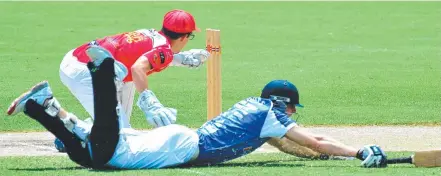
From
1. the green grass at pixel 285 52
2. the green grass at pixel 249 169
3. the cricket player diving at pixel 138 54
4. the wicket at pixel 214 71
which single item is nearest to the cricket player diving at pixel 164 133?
the green grass at pixel 249 169

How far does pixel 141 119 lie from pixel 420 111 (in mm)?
3997

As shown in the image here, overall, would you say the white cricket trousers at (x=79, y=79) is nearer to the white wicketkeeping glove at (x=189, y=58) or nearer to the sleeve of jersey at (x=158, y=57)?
the white wicketkeeping glove at (x=189, y=58)

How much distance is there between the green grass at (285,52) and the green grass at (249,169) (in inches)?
167

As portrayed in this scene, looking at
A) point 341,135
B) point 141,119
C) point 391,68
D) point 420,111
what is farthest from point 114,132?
point 391,68

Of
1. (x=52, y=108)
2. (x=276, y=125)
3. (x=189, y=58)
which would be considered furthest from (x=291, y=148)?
(x=52, y=108)

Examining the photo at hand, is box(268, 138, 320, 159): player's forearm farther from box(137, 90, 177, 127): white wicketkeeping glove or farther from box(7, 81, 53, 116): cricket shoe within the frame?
box(7, 81, 53, 116): cricket shoe

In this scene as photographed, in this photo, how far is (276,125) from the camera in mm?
11367

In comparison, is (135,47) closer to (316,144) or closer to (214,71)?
(214,71)

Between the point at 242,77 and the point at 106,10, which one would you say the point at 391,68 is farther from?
the point at 106,10

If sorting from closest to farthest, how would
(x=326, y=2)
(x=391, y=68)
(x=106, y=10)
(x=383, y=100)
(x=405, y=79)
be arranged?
(x=383, y=100) → (x=405, y=79) → (x=391, y=68) → (x=106, y=10) → (x=326, y=2)

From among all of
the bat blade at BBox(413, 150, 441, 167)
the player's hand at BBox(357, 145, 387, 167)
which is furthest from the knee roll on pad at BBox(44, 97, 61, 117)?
the bat blade at BBox(413, 150, 441, 167)

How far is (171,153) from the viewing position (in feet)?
36.7

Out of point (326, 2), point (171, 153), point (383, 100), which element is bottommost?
point (326, 2)

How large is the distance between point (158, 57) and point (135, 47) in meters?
0.53
